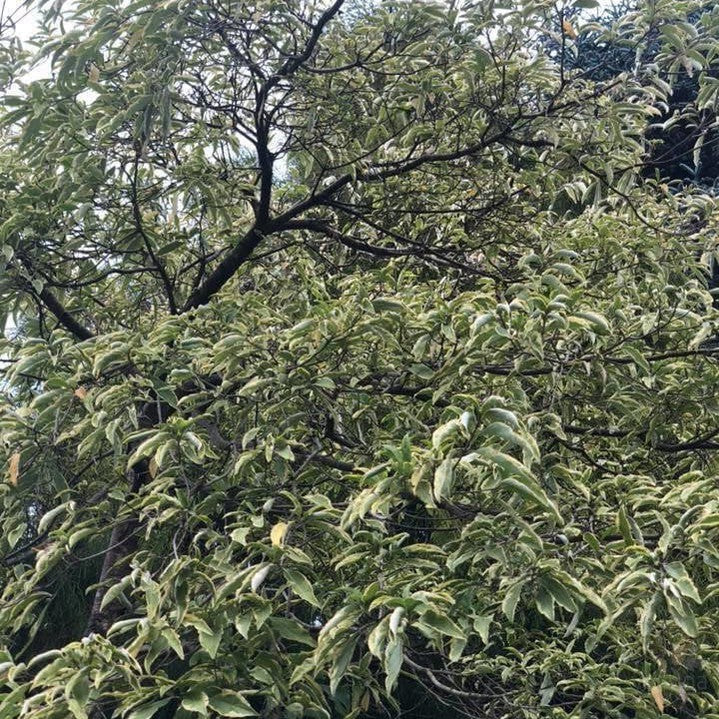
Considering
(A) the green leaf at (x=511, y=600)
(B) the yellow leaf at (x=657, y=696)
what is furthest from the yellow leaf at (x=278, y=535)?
(B) the yellow leaf at (x=657, y=696)

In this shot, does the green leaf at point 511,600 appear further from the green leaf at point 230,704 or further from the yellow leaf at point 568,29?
the yellow leaf at point 568,29

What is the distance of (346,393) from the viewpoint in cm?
271

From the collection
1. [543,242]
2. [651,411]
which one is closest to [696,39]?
[543,242]

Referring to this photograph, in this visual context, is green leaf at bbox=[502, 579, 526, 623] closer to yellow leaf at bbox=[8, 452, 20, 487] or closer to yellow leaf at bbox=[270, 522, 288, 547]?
yellow leaf at bbox=[270, 522, 288, 547]

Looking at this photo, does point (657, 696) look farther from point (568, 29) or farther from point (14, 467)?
point (568, 29)

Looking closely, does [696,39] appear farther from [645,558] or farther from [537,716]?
[537,716]

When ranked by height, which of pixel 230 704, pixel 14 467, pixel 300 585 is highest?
pixel 14 467

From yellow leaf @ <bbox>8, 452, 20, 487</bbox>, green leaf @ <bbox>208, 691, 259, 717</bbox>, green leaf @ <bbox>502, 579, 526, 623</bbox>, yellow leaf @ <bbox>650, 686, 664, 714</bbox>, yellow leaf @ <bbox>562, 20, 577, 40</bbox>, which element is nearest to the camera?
green leaf @ <bbox>502, 579, 526, 623</bbox>

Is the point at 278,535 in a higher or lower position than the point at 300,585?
higher

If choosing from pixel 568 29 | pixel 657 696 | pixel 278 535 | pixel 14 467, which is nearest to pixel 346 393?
pixel 278 535

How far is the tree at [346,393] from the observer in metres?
1.98

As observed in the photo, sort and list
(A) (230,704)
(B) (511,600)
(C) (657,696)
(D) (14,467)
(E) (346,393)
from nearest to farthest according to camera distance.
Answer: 1. (B) (511,600)
2. (A) (230,704)
3. (C) (657,696)
4. (D) (14,467)
5. (E) (346,393)

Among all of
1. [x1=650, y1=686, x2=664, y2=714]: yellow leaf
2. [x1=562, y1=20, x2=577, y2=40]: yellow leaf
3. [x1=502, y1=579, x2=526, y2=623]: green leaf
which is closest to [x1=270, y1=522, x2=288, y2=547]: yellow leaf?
[x1=502, y1=579, x2=526, y2=623]: green leaf

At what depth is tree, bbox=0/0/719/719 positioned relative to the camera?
198 cm
